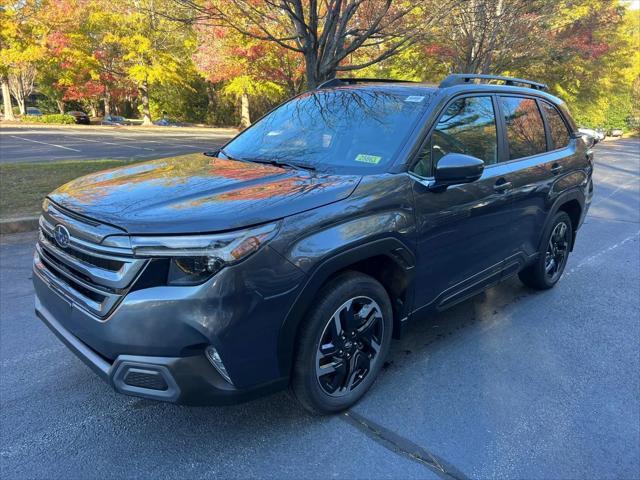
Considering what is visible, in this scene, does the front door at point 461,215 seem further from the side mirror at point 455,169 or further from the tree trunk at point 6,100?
the tree trunk at point 6,100

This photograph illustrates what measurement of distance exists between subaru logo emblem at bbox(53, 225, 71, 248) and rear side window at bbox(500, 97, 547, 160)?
124 inches

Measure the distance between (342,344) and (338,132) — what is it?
4.76 ft

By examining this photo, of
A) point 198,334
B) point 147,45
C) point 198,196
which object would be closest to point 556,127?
point 198,196

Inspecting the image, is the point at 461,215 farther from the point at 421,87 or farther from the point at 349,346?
the point at 349,346

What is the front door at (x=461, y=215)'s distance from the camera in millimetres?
3072

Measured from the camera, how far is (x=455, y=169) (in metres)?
2.91

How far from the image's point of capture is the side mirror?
9.57 ft

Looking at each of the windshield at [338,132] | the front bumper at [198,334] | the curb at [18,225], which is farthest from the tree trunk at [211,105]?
the front bumper at [198,334]

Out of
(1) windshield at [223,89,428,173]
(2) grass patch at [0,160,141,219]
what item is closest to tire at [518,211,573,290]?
(1) windshield at [223,89,428,173]

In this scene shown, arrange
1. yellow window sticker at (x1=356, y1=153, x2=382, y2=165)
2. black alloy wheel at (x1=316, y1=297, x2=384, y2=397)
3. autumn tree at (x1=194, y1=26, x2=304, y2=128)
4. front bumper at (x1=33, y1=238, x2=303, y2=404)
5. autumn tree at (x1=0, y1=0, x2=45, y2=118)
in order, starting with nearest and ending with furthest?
front bumper at (x1=33, y1=238, x2=303, y2=404)
black alloy wheel at (x1=316, y1=297, x2=384, y2=397)
yellow window sticker at (x1=356, y1=153, x2=382, y2=165)
autumn tree at (x1=194, y1=26, x2=304, y2=128)
autumn tree at (x1=0, y1=0, x2=45, y2=118)

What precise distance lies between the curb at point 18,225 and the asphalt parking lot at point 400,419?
2.58 metres

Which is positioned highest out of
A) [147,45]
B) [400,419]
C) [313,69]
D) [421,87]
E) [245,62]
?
[147,45]

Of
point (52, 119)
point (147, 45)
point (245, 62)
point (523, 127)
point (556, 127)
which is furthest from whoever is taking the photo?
point (52, 119)

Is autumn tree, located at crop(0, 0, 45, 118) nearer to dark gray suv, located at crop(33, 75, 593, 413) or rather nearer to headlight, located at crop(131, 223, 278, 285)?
dark gray suv, located at crop(33, 75, 593, 413)
